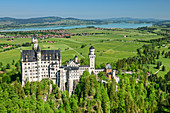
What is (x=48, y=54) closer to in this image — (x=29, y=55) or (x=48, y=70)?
(x=48, y=70)

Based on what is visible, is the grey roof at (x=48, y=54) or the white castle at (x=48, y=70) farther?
the grey roof at (x=48, y=54)

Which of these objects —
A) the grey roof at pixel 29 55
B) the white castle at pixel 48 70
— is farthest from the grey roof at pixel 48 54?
the grey roof at pixel 29 55

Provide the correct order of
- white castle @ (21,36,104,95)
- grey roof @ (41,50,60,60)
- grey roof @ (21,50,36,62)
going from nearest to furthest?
1. grey roof @ (21,50,36,62)
2. white castle @ (21,36,104,95)
3. grey roof @ (41,50,60,60)

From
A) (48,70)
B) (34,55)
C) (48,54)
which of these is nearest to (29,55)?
(34,55)

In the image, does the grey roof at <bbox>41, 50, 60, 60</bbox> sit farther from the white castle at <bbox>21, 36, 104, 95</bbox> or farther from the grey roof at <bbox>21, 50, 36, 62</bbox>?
the grey roof at <bbox>21, 50, 36, 62</bbox>

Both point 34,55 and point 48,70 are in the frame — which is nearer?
point 34,55

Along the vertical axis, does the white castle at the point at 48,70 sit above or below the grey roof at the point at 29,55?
below

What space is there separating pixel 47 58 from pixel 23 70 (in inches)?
360

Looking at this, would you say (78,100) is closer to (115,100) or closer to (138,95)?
(115,100)

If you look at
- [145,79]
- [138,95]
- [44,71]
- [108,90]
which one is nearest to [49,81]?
[44,71]

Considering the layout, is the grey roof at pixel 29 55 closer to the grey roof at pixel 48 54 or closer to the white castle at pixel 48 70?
the white castle at pixel 48 70

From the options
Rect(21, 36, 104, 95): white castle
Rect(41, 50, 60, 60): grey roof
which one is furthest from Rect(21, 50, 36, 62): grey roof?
Rect(41, 50, 60, 60): grey roof

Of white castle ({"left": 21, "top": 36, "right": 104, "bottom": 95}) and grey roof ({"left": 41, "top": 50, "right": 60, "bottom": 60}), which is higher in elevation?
grey roof ({"left": 41, "top": 50, "right": 60, "bottom": 60})

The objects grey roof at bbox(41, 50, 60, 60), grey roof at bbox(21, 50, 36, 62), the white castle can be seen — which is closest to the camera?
grey roof at bbox(21, 50, 36, 62)
